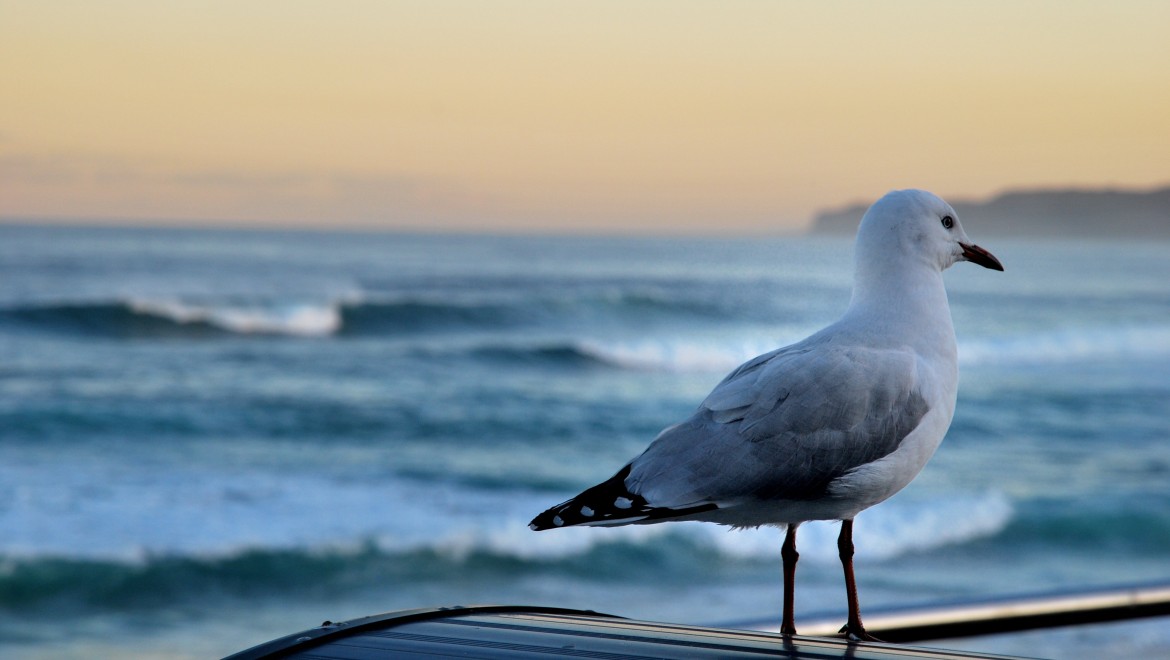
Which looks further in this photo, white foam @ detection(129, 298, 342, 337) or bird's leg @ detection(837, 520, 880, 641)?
white foam @ detection(129, 298, 342, 337)

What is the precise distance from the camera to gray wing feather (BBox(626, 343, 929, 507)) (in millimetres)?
1622

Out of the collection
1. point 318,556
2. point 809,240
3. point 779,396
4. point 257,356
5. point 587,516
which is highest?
point 809,240

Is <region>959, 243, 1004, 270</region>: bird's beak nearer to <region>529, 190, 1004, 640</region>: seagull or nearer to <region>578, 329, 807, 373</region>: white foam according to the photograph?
<region>529, 190, 1004, 640</region>: seagull

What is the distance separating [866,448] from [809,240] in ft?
204

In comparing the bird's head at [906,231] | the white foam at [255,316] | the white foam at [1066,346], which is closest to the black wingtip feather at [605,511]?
the bird's head at [906,231]

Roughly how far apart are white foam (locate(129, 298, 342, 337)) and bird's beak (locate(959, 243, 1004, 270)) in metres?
16.2

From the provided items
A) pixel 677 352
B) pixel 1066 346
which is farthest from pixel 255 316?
pixel 1066 346

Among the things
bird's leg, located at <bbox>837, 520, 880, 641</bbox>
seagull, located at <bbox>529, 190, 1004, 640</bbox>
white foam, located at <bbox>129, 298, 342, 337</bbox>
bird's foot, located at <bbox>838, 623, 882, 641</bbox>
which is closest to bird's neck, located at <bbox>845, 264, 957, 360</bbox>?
seagull, located at <bbox>529, 190, 1004, 640</bbox>

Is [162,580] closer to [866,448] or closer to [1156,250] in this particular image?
[866,448]

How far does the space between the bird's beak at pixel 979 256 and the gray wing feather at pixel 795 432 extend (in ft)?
0.72

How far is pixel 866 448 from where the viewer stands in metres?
1.65

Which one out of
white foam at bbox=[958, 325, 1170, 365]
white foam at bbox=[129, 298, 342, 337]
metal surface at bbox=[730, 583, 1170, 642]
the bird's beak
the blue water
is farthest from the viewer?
white foam at bbox=[129, 298, 342, 337]

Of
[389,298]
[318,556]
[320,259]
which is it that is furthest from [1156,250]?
[318,556]

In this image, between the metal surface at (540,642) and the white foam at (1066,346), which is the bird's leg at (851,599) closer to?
the metal surface at (540,642)
